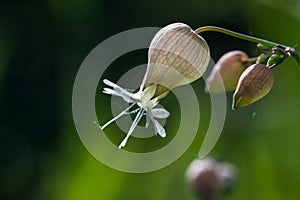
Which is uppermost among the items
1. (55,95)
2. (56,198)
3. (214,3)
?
(214,3)

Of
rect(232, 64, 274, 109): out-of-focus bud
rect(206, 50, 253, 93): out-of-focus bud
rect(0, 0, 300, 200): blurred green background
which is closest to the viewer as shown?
rect(232, 64, 274, 109): out-of-focus bud

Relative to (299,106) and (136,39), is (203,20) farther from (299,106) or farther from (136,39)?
(299,106)

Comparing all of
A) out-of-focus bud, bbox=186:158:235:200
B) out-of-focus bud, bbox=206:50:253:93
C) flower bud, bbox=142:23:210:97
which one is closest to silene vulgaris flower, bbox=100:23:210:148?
flower bud, bbox=142:23:210:97

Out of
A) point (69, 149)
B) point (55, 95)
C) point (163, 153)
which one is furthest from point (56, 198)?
point (55, 95)

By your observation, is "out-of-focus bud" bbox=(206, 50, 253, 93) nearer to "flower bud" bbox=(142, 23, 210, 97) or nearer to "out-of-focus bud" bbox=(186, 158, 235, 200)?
"flower bud" bbox=(142, 23, 210, 97)

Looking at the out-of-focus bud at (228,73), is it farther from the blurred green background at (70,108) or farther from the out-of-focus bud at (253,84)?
the blurred green background at (70,108)

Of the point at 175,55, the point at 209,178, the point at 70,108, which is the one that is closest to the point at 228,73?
the point at 175,55

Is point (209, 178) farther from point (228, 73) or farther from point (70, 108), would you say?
point (70, 108)
